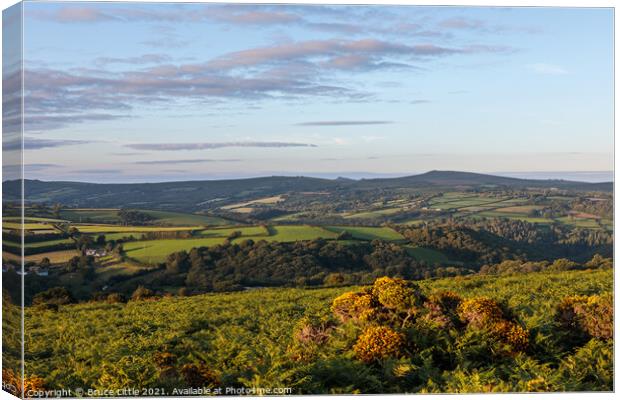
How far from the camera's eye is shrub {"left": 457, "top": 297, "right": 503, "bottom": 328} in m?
12.4

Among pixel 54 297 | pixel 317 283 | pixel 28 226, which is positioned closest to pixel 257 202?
pixel 317 283

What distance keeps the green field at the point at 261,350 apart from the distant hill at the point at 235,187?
1.52m

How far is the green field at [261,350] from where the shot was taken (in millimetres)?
11820

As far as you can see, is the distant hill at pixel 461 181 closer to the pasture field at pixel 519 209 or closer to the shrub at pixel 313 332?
the pasture field at pixel 519 209

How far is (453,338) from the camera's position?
1229cm

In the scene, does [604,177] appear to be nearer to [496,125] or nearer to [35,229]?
[496,125]

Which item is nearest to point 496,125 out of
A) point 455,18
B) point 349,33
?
point 455,18

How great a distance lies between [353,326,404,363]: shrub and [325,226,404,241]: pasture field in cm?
198

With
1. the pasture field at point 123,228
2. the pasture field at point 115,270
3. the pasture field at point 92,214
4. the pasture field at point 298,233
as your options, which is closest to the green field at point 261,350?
the pasture field at point 115,270

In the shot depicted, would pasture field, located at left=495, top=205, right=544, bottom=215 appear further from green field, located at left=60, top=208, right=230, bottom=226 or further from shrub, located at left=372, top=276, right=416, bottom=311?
green field, located at left=60, top=208, right=230, bottom=226

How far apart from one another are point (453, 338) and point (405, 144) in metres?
3.01

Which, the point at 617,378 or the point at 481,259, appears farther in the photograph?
the point at 481,259

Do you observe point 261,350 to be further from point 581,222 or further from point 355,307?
point 581,222

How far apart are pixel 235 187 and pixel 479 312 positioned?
4.03 metres
